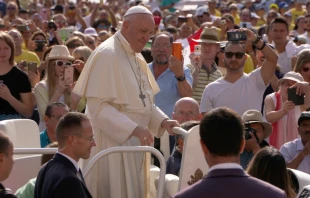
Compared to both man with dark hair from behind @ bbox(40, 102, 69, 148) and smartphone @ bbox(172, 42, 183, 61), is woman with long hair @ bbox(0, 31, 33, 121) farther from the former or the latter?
smartphone @ bbox(172, 42, 183, 61)

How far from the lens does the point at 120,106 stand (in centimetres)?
779

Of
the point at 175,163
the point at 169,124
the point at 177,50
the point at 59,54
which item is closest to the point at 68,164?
the point at 169,124

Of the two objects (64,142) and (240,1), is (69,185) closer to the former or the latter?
(64,142)

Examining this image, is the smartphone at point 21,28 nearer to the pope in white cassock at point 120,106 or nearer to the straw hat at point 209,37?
the straw hat at point 209,37

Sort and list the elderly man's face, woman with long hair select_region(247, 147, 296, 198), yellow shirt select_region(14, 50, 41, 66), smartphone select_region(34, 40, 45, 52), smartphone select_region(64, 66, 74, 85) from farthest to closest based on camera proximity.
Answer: smartphone select_region(34, 40, 45, 52), yellow shirt select_region(14, 50, 41, 66), smartphone select_region(64, 66, 74, 85), the elderly man's face, woman with long hair select_region(247, 147, 296, 198)

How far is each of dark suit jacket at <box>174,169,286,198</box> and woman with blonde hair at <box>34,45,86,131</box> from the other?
5572 millimetres

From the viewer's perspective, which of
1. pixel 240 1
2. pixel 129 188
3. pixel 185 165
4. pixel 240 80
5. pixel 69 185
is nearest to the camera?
pixel 69 185

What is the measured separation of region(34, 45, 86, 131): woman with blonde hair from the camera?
33.1 feet

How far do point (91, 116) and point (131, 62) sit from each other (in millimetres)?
631

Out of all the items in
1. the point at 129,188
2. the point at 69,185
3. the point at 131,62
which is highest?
the point at 131,62

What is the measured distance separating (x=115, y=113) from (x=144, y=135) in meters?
0.42

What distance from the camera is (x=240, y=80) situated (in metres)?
9.86

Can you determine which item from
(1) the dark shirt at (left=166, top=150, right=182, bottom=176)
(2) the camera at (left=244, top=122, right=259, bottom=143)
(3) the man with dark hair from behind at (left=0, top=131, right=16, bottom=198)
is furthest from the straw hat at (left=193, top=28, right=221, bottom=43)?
(3) the man with dark hair from behind at (left=0, top=131, right=16, bottom=198)

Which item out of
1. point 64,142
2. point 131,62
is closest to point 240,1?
point 131,62
